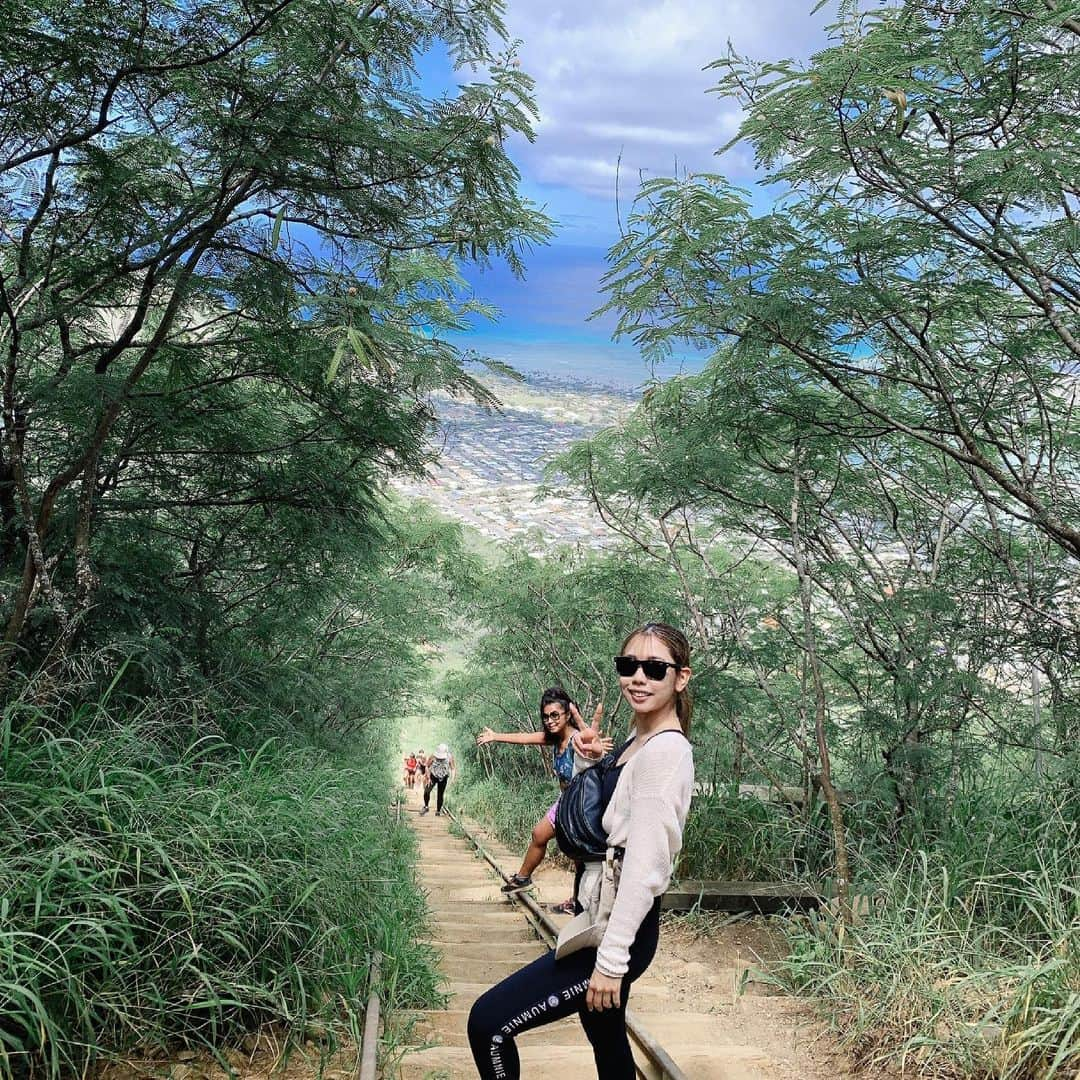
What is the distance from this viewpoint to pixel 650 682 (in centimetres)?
239

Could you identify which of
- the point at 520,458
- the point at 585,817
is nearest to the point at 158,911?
the point at 585,817

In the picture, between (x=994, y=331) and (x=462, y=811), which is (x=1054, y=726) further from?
(x=462, y=811)

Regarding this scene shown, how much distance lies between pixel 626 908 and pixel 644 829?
194 mm

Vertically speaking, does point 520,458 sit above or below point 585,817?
above

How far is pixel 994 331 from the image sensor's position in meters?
5.76

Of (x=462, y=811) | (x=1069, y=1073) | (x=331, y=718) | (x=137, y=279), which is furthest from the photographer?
(x=462, y=811)

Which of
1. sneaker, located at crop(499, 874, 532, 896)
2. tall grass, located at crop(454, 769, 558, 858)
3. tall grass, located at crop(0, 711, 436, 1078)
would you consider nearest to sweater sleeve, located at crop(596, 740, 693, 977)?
tall grass, located at crop(0, 711, 436, 1078)

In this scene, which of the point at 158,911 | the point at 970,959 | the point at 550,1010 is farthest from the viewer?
the point at 970,959

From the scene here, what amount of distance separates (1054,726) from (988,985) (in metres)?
2.83

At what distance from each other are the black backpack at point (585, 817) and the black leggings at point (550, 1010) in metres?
0.23

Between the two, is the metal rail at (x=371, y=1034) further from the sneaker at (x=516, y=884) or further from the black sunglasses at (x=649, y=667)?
the sneaker at (x=516, y=884)

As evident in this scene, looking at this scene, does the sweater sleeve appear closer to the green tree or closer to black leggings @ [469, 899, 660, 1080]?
black leggings @ [469, 899, 660, 1080]

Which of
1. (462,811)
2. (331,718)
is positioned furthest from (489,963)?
(462,811)

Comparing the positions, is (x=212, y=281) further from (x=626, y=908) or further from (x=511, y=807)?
(x=511, y=807)
